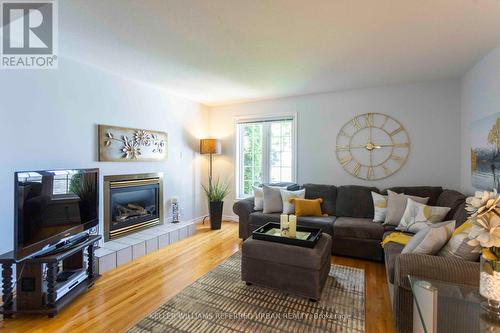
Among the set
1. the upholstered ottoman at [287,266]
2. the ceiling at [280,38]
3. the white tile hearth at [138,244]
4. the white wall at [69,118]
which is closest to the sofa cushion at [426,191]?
the ceiling at [280,38]

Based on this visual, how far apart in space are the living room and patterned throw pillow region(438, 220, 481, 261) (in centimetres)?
1

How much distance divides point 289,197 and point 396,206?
1.41 metres

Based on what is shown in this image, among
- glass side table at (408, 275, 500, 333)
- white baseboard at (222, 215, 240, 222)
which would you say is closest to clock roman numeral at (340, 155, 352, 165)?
white baseboard at (222, 215, 240, 222)

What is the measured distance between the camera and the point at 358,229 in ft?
10.3

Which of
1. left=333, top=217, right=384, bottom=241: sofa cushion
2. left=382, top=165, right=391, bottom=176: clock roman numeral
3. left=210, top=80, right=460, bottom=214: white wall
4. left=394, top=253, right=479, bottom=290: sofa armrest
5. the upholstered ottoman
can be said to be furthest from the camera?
left=382, top=165, right=391, bottom=176: clock roman numeral

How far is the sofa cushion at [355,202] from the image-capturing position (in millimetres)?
3557

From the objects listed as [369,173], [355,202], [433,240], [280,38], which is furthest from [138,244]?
[369,173]

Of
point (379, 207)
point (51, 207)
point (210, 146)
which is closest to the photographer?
point (51, 207)

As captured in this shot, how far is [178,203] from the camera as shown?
438 centimetres

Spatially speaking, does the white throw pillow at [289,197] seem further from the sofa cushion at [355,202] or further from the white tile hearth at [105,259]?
the white tile hearth at [105,259]

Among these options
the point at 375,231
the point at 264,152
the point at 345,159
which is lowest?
the point at 375,231

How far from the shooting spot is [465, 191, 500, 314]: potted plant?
1.16 meters

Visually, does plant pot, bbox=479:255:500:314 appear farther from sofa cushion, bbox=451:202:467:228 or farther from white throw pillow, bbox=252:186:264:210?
white throw pillow, bbox=252:186:264:210

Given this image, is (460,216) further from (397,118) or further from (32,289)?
(32,289)
